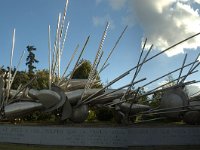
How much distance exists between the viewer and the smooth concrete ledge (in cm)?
1739

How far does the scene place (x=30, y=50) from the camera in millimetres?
72875

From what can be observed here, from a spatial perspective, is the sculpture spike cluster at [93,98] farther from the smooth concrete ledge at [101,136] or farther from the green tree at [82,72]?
the green tree at [82,72]

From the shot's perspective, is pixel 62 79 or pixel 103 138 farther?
pixel 62 79

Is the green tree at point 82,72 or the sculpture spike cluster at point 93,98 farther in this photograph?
the green tree at point 82,72

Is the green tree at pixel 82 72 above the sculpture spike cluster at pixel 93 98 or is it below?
above

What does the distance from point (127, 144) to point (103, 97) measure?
4.06 meters

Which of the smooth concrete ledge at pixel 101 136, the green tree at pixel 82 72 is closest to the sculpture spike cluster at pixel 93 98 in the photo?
the smooth concrete ledge at pixel 101 136

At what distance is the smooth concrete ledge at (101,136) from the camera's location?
17.4 metres

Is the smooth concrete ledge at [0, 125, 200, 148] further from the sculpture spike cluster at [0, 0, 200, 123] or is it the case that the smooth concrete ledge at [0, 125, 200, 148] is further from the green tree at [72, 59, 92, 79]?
the green tree at [72, 59, 92, 79]

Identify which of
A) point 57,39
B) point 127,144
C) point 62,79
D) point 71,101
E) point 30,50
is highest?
point 30,50

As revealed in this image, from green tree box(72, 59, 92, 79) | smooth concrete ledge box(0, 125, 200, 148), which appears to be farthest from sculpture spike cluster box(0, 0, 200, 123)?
green tree box(72, 59, 92, 79)

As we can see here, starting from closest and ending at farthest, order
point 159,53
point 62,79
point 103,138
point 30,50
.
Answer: point 103,138, point 159,53, point 62,79, point 30,50

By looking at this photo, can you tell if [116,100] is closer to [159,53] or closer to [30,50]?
[159,53]

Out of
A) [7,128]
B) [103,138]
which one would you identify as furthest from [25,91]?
[103,138]
